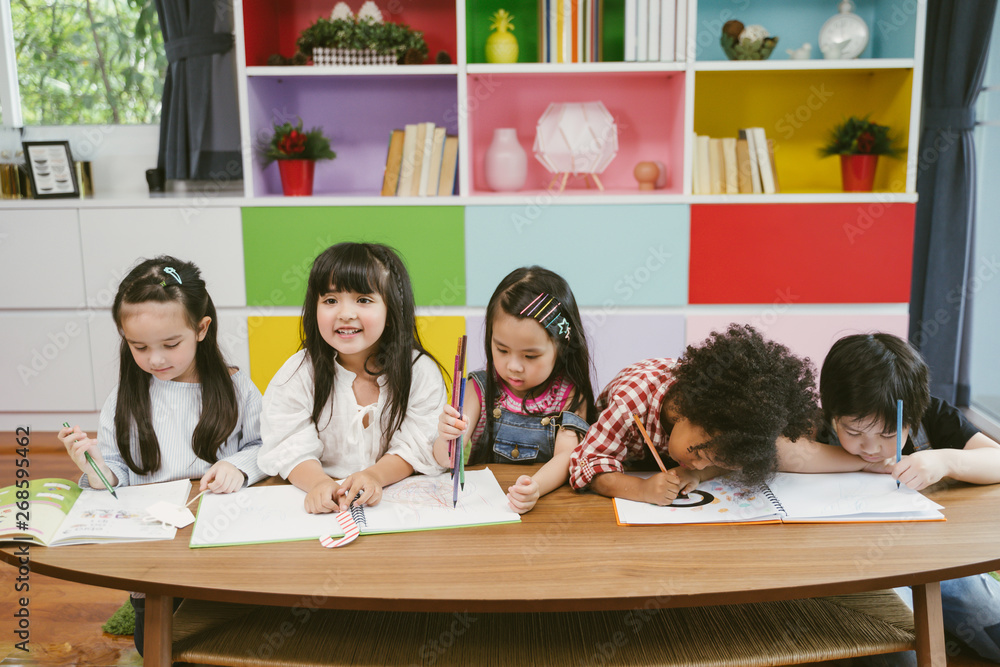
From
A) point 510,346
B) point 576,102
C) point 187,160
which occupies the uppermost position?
point 576,102

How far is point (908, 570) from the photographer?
40.8 inches

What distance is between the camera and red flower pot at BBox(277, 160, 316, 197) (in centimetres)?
298

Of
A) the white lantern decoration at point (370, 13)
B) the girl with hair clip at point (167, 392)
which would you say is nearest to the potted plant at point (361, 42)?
the white lantern decoration at point (370, 13)

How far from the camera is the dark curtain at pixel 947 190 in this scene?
2971mm

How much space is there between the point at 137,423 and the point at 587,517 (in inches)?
34.9

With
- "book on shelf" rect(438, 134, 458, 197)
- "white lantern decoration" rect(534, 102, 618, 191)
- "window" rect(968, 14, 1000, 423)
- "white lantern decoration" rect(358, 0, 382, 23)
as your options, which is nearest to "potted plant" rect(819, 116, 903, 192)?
"window" rect(968, 14, 1000, 423)

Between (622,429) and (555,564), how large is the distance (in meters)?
0.39

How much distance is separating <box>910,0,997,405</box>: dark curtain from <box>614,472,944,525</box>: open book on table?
84.5 inches

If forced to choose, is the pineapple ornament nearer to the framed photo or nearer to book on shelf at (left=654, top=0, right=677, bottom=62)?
book on shelf at (left=654, top=0, right=677, bottom=62)

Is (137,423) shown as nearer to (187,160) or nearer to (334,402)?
(334,402)

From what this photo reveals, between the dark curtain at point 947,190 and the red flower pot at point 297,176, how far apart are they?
2.38 meters

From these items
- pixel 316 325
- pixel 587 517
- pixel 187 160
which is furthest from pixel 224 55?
pixel 587 517

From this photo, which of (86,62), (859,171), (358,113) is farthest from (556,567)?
(86,62)

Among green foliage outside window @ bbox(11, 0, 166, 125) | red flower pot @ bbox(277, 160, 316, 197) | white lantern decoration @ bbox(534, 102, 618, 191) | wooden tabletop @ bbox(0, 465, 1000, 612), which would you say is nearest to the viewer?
wooden tabletop @ bbox(0, 465, 1000, 612)
